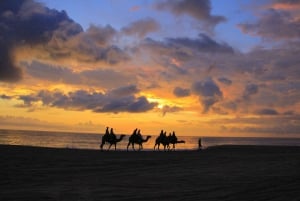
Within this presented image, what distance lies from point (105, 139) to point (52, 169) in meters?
19.2

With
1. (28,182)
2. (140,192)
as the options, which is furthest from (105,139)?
(140,192)

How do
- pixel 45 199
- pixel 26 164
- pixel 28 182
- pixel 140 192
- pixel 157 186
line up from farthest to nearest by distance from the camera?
pixel 26 164 < pixel 28 182 < pixel 157 186 < pixel 140 192 < pixel 45 199

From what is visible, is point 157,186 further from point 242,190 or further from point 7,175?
point 7,175

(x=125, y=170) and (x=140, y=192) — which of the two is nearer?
(x=140, y=192)

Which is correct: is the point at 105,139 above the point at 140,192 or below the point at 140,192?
above

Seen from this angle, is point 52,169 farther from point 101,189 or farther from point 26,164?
point 101,189

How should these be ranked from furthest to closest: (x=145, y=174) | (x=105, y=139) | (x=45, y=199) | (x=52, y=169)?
(x=105, y=139)
(x=52, y=169)
(x=145, y=174)
(x=45, y=199)

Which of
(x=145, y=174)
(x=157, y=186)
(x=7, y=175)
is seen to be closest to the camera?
(x=157, y=186)

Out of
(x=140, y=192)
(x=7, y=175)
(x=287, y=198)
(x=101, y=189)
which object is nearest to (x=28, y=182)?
(x=7, y=175)

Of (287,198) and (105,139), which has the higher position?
(105,139)

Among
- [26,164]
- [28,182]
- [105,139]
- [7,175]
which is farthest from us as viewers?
[105,139]

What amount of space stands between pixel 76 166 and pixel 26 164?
2332 mm

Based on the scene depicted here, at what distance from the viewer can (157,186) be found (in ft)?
47.4

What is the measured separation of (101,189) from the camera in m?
13.7
